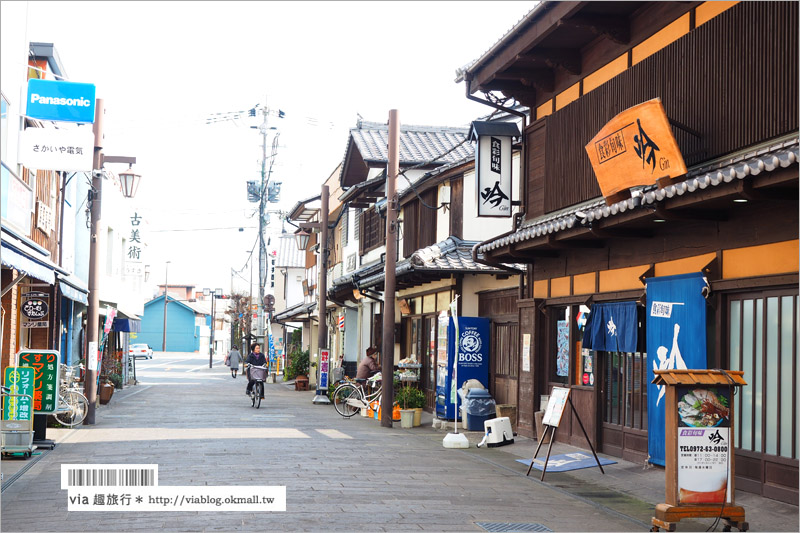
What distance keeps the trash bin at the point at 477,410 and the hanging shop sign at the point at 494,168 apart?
4335 millimetres

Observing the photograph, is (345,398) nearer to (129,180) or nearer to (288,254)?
(129,180)

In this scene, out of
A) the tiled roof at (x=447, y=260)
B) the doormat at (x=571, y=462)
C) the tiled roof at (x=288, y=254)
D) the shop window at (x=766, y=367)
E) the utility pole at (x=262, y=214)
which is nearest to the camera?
the shop window at (x=766, y=367)

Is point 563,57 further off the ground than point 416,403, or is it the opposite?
point 563,57

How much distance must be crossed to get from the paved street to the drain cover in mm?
127

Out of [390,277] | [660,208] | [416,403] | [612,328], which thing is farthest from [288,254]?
[660,208]

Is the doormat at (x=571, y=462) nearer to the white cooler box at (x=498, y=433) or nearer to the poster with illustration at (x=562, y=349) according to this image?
the white cooler box at (x=498, y=433)

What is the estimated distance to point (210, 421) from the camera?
2130cm

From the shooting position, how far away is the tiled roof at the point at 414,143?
28.2m

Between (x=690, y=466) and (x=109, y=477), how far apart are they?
6.34 meters

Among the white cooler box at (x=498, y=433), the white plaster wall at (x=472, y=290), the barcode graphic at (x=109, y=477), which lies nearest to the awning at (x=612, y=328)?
the white cooler box at (x=498, y=433)

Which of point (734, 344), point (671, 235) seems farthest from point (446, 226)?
point (734, 344)

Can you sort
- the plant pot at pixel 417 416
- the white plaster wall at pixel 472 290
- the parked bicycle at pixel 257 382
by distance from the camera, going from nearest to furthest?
the plant pot at pixel 417 416, the white plaster wall at pixel 472 290, the parked bicycle at pixel 257 382

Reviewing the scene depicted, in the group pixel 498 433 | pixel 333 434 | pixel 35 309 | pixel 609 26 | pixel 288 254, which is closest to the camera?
pixel 609 26

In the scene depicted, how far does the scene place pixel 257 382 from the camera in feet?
87.0
